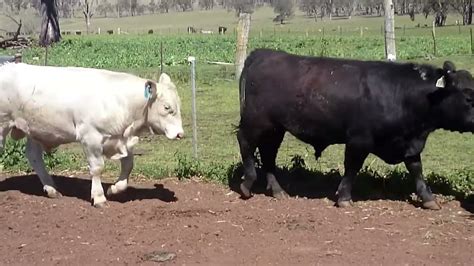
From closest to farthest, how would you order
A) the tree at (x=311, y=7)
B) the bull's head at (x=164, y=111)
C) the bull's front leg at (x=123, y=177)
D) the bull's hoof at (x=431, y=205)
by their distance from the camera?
the bull's hoof at (x=431, y=205) → the bull's head at (x=164, y=111) → the bull's front leg at (x=123, y=177) → the tree at (x=311, y=7)

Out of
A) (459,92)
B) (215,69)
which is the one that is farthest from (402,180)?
(215,69)

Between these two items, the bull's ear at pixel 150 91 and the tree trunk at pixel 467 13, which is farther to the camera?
the tree trunk at pixel 467 13

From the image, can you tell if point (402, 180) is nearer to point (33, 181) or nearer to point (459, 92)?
point (459, 92)

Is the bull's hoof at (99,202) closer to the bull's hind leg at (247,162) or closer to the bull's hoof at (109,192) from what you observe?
the bull's hoof at (109,192)

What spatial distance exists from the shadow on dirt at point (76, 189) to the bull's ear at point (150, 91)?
1.25m

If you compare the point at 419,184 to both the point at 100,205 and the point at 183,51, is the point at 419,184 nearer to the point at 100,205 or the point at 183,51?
the point at 100,205

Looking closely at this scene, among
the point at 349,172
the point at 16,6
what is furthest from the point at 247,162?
the point at 16,6

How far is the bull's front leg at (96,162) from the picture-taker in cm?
830

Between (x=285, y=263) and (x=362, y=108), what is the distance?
247 cm

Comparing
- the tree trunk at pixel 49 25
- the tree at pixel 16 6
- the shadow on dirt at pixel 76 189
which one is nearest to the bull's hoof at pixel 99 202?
the shadow on dirt at pixel 76 189

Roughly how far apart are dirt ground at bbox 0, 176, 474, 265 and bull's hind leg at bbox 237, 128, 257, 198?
17 centimetres

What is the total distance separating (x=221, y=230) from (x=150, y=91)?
1.92 m

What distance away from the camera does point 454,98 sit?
8109 mm

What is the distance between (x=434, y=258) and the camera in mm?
6574
